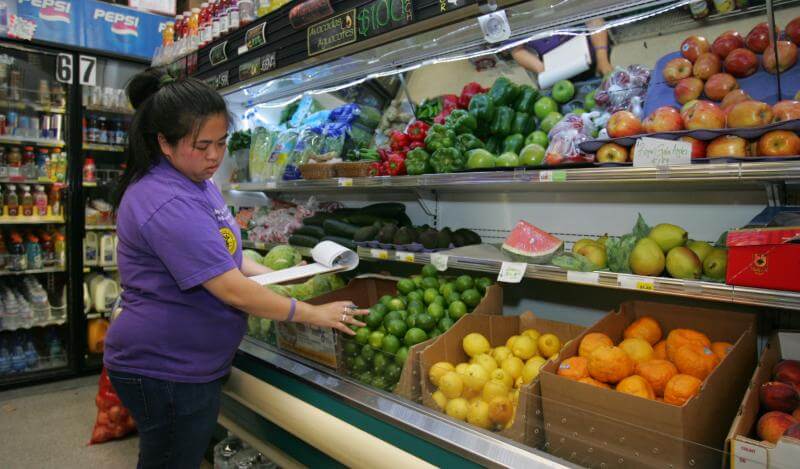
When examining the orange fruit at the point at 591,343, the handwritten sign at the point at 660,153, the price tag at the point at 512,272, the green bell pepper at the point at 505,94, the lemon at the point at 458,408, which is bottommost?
the lemon at the point at 458,408

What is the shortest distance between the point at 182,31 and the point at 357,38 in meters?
2.67

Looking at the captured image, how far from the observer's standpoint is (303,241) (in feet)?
10.8

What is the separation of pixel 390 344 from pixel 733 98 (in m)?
1.52

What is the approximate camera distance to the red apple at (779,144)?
56.9 inches

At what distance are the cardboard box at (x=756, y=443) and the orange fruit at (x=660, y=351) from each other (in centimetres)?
29

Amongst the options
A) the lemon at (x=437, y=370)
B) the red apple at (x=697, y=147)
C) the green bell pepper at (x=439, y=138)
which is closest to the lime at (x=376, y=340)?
the lemon at (x=437, y=370)

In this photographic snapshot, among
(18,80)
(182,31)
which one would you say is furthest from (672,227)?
(18,80)

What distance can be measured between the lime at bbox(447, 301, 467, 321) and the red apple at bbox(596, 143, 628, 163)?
2.62 feet

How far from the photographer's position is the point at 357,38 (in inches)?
96.2

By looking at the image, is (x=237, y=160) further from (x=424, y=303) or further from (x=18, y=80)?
(x=424, y=303)

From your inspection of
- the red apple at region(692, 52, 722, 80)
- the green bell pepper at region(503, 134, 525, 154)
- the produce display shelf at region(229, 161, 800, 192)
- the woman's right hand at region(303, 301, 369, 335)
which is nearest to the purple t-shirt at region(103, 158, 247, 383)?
the woman's right hand at region(303, 301, 369, 335)

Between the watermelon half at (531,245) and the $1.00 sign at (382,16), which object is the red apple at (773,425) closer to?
the watermelon half at (531,245)

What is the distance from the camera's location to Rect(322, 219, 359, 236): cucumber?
119 inches

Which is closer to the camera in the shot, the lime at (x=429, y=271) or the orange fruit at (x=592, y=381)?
the orange fruit at (x=592, y=381)
